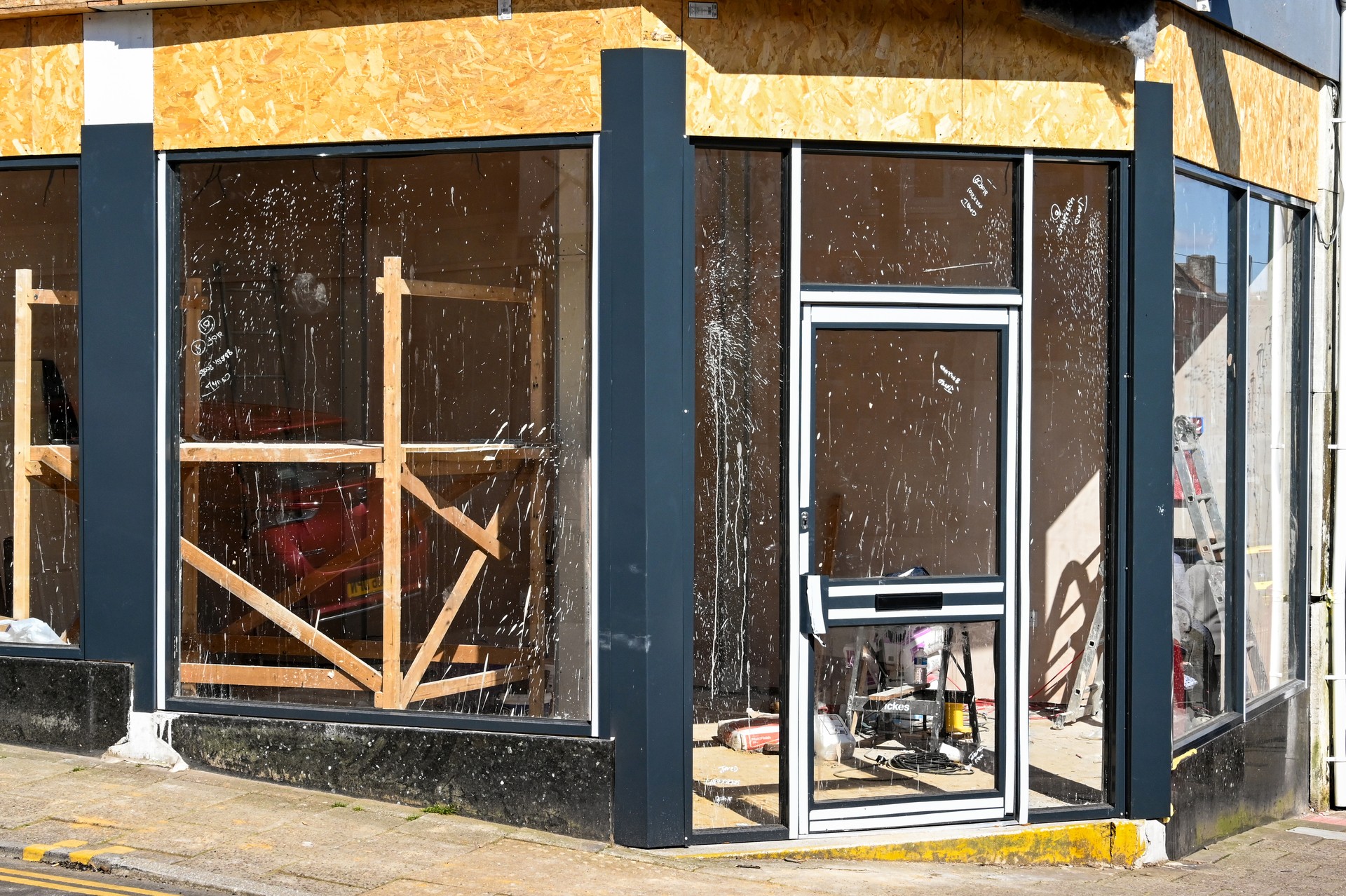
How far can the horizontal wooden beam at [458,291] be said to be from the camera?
6.45 m

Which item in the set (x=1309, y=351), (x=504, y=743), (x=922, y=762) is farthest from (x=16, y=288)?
(x=1309, y=351)

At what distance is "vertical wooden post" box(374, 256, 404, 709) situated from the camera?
21.6 ft

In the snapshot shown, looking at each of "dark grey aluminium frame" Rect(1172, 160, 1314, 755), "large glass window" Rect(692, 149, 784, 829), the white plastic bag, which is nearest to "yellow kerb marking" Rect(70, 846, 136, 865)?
the white plastic bag

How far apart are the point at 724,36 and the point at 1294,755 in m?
5.66

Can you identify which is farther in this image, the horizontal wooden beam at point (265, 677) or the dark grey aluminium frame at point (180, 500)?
the horizontal wooden beam at point (265, 677)

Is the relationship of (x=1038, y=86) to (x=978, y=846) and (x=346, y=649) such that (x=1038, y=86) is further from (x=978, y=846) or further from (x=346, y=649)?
(x=346, y=649)

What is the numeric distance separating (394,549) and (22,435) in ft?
7.46

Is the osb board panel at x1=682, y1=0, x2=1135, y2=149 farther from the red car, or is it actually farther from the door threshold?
the door threshold

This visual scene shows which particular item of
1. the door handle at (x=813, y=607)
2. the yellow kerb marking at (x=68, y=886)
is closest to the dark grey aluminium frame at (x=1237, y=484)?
the door handle at (x=813, y=607)

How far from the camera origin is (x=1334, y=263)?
8.50 m

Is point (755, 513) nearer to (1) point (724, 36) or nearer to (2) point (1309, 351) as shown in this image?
(1) point (724, 36)

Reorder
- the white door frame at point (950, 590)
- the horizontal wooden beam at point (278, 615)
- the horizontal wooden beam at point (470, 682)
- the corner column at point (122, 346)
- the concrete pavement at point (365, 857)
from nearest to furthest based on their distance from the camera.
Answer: the concrete pavement at point (365, 857) → the white door frame at point (950, 590) → the horizontal wooden beam at point (470, 682) → the horizontal wooden beam at point (278, 615) → the corner column at point (122, 346)

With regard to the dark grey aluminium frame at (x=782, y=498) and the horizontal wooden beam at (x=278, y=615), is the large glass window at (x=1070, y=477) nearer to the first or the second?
the dark grey aluminium frame at (x=782, y=498)

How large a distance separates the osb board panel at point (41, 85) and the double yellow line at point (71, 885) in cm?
359
